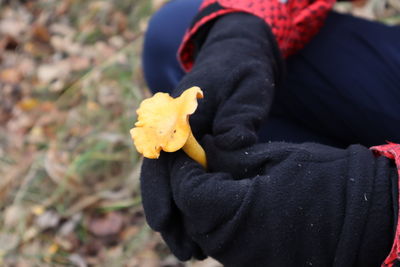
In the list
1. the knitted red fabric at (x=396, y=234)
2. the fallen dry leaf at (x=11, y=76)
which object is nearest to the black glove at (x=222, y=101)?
the knitted red fabric at (x=396, y=234)

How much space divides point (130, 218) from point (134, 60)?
0.82 meters

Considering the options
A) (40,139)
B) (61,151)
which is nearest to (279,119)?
(61,151)

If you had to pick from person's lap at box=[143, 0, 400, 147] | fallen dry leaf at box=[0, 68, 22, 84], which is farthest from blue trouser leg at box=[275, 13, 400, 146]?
Answer: fallen dry leaf at box=[0, 68, 22, 84]

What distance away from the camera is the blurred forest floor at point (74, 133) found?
1472 mm

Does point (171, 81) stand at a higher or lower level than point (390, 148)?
lower

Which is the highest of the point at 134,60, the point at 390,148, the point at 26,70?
the point at 390,148

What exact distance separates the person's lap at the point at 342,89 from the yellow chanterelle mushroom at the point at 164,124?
43 centimetres

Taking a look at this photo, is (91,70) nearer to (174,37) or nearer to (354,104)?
(174,37)

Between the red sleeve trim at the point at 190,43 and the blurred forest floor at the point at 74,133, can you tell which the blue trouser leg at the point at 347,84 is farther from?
the blurred forest floor at the point at 74,133

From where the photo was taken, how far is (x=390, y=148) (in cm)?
64

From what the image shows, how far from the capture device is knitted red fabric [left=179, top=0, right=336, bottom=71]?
0.93 meters

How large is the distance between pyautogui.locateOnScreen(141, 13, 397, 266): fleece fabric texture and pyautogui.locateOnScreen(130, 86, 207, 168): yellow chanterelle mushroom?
0.06 metres

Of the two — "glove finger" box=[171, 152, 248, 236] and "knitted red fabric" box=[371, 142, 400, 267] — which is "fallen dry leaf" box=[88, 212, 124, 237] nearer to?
"glove finger" box=[171, 152, 248, 236]

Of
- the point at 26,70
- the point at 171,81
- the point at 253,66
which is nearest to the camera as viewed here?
the point at 253,66
